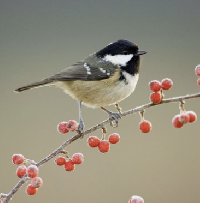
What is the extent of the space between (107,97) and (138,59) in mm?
333

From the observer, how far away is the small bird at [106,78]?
2.66m

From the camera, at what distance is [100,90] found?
2713mm

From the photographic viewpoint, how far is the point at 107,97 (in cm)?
266

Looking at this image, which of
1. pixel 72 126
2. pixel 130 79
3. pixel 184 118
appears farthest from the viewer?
pixel 130 79

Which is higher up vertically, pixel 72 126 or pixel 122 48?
pixel 122 48

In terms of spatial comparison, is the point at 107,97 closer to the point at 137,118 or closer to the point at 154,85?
the point at 154,85

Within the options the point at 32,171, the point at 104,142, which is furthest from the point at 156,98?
the point at 32,171

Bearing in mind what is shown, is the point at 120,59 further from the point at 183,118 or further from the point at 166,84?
the point at 183,118

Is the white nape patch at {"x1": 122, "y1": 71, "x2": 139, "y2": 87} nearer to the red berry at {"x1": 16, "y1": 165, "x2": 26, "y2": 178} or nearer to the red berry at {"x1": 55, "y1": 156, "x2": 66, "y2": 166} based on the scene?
the red berry at {"x1": 55, "y1": 156, "x2": 66, "y2": 166}

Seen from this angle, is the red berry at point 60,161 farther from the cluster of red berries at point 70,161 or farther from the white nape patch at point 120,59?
the white nape patch at point 120,59

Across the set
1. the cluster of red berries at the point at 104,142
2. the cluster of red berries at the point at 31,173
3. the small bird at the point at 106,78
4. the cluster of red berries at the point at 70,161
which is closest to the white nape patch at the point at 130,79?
A: the small bird at the point at 106,78

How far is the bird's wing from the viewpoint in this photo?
2.74 m

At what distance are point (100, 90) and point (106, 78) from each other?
0.10m

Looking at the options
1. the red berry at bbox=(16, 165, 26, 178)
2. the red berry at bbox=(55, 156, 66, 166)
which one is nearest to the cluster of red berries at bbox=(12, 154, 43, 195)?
the red berry at bbox=(16, 165, 26, 178)
